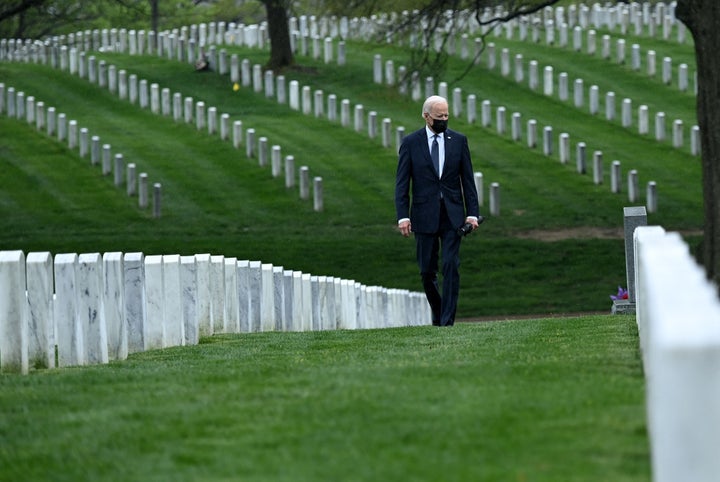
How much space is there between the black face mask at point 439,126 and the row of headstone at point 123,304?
193cm

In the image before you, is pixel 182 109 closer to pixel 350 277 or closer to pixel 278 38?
pixel 278 38

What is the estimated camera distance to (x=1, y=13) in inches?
1081

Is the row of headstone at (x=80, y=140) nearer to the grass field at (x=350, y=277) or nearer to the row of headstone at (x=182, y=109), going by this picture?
the grass field at (x=350, y=277)

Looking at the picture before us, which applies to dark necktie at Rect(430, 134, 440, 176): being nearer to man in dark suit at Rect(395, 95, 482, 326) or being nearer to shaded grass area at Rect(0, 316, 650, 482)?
man in dark suit at Rect(395, 95, 482, 326)

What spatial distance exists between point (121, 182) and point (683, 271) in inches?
1179

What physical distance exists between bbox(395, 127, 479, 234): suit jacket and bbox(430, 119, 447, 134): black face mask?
51 mm

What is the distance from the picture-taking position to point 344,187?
33219mm

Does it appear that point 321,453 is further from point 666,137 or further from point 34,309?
point 666,137

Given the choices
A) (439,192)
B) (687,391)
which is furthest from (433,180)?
(687,391)

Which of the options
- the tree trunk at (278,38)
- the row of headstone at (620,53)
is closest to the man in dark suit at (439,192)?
the row of headstone at (620,53)

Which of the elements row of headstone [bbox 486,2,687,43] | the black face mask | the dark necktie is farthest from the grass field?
the black face mask

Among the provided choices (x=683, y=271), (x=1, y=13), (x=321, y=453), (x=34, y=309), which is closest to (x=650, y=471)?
(x=683, y=271)

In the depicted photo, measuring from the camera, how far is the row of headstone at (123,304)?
8.66 meters

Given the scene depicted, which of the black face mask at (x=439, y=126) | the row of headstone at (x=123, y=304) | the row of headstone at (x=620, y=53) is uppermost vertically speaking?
the black face mask at (x=439, y=126)
